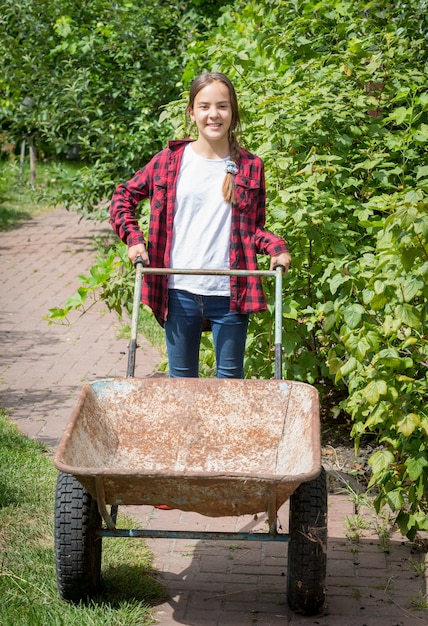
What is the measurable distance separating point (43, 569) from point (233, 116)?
2.08 metres

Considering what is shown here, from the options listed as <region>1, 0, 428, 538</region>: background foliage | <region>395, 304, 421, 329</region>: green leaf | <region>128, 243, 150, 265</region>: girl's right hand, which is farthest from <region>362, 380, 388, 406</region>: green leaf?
→ <region>128, 243, 150, 265</region>: girl's right hand

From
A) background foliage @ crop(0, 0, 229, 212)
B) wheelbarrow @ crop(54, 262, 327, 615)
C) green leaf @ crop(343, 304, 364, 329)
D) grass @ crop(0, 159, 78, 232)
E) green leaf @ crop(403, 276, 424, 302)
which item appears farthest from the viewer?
grass @ crop(0, 159, 78, 232)

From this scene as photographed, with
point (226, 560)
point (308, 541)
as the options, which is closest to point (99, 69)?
point (226, 560)

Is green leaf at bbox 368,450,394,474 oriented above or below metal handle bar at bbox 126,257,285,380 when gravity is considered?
below

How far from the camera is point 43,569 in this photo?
4.12 meters

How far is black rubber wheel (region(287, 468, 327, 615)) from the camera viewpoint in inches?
145

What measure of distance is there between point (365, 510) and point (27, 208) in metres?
10.5

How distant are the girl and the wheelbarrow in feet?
0.70

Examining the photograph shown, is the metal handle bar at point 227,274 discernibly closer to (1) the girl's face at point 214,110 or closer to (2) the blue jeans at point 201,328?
(2) the blue jeans at point 201,328

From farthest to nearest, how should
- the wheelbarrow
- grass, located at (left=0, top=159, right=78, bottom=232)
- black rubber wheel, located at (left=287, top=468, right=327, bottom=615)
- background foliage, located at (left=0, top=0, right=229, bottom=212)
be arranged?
grass, located at (left=0, top=159, right=78, bottom=232) → background foliage, located at (left=0, top=0, right=229, bottom=212) → black rubber wheel, located at (left=287, top=468, right=327, bottom=615) → the wheelbarrow

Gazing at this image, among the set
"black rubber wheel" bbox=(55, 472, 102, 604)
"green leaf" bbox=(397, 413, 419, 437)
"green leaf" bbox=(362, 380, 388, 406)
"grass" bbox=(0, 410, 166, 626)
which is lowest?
"grass" bbox=(0, 410, 166, 626)

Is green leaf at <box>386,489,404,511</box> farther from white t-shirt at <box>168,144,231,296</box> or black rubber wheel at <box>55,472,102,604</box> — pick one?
black rubber wheel at <box>55,472,102,604</box>

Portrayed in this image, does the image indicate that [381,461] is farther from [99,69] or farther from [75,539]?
[99,69]

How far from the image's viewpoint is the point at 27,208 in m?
14.4
